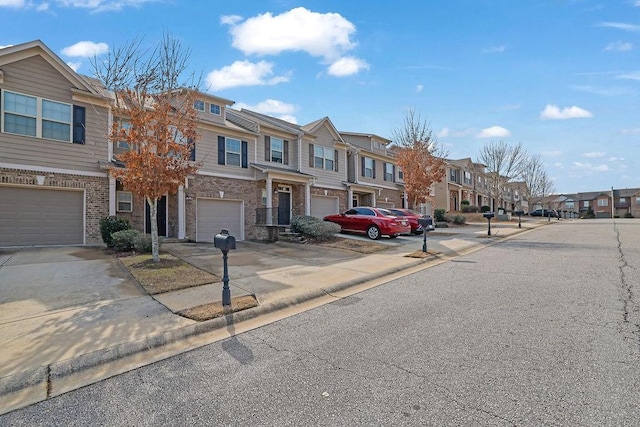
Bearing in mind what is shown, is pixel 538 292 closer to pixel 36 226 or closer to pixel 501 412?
pixel 501 412

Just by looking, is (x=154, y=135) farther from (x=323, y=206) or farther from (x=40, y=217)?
(x=323, y=206)

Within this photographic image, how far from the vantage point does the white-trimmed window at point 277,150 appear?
1934cm

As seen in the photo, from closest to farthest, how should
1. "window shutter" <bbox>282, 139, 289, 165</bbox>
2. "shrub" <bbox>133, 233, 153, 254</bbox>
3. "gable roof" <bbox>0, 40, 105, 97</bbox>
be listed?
"shrub" <bbox>133, 233, 153, 254</bbox>
"gable roof" <bbox>0, 40, 105, 97</bbox>
"window shutter" <bbox>282, 139, 289, 165</bbox>

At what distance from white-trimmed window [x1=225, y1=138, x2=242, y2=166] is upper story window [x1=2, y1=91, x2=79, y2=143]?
19.9ft

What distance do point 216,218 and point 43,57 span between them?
28.8 ft

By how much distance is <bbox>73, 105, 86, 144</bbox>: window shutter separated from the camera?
12703mm

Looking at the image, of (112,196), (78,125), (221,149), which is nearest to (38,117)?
(78,125)

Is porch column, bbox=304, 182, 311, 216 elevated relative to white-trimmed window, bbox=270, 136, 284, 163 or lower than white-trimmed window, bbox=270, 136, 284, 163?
lower

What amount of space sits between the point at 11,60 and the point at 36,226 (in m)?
5.67

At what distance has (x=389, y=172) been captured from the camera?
2853cm

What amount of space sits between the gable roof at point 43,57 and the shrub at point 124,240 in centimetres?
593

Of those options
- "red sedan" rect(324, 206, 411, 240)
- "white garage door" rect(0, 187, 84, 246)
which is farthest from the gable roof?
"red sedan" rect(324, 206, 411, 240)

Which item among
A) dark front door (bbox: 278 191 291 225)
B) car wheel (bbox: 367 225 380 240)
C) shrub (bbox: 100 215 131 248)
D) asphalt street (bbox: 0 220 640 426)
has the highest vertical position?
dark front door (bbox: 278 191 291 225)

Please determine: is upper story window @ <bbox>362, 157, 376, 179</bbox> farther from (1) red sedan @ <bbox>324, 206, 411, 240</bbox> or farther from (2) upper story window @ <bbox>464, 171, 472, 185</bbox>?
(2) upper story window @ <bbox>464, 171, 472, 185</bbox>
